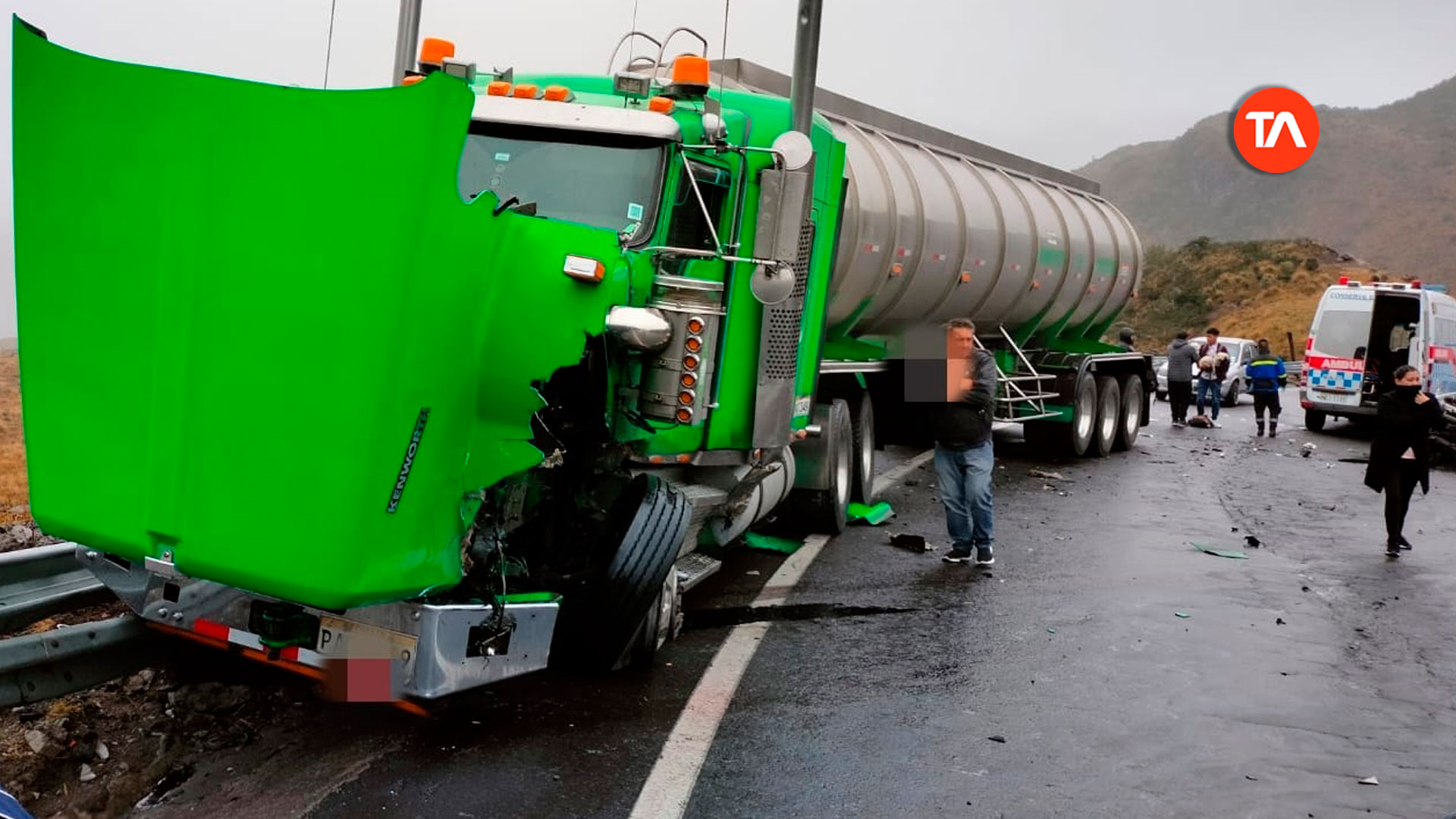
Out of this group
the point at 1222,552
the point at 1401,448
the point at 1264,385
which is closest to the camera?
the point at 1222,552

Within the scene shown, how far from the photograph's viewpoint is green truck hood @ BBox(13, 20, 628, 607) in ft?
12.2

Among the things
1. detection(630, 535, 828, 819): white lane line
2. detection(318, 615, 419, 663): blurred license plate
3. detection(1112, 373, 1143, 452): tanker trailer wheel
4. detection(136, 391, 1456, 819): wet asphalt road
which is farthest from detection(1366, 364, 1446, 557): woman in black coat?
detection(318, 615, 419, 663): blurred license plate

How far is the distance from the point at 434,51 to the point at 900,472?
8.84 meters

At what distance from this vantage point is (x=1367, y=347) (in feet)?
75.2

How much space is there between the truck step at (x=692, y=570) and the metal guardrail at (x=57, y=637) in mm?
2474

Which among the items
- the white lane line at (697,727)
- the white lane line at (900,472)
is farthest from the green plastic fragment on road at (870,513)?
the white lane line at (697,727)

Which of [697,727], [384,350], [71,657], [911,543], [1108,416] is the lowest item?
[697,727]

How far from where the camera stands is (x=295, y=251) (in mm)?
3729

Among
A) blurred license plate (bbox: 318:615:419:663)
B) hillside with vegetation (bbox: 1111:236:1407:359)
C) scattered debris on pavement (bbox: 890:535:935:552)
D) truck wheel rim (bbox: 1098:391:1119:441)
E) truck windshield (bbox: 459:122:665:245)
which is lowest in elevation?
scattered debris on pavement (bbox: 890:535:935:552)

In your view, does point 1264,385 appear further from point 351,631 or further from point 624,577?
point 351,631

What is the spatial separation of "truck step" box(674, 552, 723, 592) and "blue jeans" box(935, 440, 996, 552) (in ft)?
9.57

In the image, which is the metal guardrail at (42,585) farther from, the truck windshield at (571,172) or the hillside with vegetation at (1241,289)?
the hillside with vegetation at (1241,289)

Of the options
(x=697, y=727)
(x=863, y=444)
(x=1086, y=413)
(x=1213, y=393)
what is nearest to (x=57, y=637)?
(x=697, y=727)

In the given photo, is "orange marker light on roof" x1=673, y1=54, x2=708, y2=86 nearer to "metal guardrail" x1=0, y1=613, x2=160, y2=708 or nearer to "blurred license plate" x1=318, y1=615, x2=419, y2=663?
"blurred license plate" x1=318, y1=615, x2=419, y2=663
